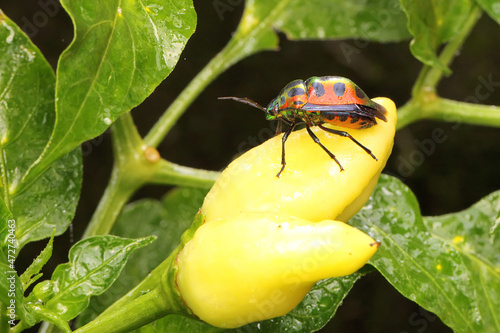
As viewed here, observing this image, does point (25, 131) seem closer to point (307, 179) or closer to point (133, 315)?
point (133, 315)

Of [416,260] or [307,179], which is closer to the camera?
[307,179]

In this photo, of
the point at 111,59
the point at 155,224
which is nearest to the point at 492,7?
the point at 111,59

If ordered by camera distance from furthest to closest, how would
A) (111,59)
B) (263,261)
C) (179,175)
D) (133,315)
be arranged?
(179,175) < (111,59) < (133,315) < (263,261)

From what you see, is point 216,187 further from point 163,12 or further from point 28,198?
point 28,198

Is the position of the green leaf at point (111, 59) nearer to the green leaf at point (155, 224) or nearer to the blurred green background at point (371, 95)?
the green leaf at point (155, 224)

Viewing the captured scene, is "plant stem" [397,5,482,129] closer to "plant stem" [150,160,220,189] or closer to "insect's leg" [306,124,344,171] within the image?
"plant stem" [150,160,220,189]

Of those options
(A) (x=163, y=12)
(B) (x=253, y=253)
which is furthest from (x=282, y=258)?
(A) (x=163, y=12)

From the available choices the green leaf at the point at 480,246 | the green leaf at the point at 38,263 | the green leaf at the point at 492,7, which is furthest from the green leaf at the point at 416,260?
the green leaf at the point at 38,263
